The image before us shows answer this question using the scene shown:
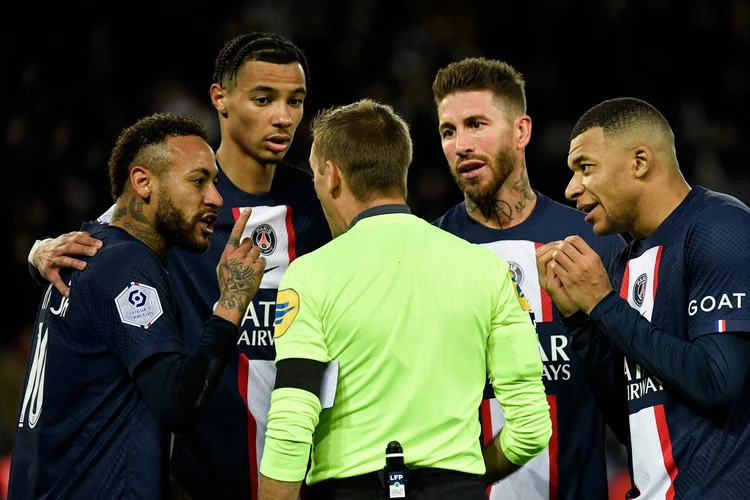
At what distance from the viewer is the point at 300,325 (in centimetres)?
295

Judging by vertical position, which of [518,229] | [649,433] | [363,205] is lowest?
[649,433]

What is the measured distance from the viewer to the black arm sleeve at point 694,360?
324 cm

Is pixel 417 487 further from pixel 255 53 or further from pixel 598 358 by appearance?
pixel 255 53

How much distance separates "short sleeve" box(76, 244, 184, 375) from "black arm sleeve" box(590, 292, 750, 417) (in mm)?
1555

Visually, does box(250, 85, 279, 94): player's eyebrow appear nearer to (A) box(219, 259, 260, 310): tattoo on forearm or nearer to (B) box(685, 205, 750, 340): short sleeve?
(A) box(219, 259, 260, 310): tattoo on forearm

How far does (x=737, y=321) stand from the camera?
3.27m

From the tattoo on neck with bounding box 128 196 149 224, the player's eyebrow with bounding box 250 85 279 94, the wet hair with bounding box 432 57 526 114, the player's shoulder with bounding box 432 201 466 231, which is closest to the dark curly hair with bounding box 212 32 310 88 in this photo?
the player's eyebrow with bounding box 250 85 279 94

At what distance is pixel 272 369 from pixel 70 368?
1.22 m

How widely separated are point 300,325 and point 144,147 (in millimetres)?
1285

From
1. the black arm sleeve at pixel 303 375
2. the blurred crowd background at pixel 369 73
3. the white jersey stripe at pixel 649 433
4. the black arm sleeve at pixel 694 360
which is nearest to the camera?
the black arm sleeve at pixel 303 375

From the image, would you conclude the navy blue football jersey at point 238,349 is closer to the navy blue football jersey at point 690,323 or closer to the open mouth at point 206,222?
the open mouth at point 206,222

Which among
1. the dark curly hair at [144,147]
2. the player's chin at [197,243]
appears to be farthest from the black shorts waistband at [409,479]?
the dark curly hair at [144,147]

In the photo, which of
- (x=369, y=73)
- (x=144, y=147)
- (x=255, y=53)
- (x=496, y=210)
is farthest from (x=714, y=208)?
(x=369, y=73)

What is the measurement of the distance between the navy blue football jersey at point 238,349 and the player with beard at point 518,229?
795 mm
